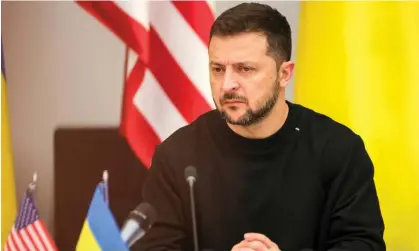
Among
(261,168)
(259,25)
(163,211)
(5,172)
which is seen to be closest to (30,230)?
(163,211)

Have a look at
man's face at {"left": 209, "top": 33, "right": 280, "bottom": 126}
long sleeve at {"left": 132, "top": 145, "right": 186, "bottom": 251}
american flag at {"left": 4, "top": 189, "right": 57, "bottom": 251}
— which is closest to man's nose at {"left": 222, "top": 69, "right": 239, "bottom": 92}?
man's face at {"left": 209, "top": 33, "right": 280, "bottom": 126}

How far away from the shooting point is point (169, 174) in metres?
A: 1.25

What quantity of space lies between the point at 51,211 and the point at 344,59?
0.86 m

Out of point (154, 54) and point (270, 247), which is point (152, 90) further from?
point (270, 247)

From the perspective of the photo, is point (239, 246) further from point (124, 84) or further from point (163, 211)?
point (124, 84)

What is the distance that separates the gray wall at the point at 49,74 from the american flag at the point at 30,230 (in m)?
0.34

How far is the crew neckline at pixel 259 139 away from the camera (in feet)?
4.03

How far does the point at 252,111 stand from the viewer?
3.91ft

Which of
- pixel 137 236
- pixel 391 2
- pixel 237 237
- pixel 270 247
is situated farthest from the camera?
pixel 391 2

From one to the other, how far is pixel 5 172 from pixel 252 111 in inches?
27.4

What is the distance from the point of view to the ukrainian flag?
0.80 metres

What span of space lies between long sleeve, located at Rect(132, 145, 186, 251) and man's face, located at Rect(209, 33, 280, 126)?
7.9 inches

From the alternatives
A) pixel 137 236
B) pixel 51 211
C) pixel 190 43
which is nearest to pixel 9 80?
pixel 51 211

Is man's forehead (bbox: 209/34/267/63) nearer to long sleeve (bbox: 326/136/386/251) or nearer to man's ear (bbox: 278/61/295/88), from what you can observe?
man's ear (bbox: 278/61/295/88)
